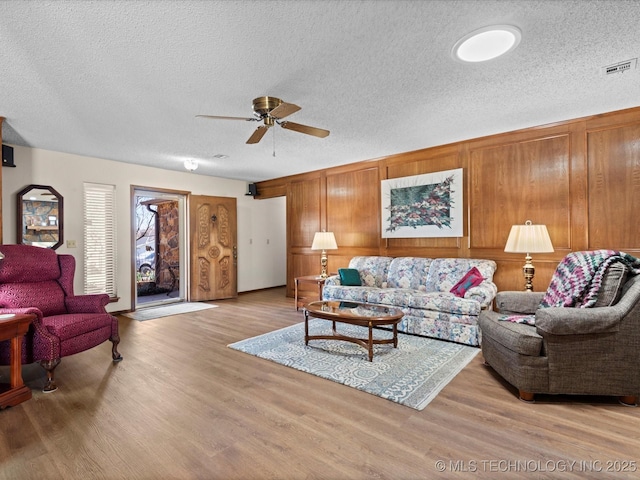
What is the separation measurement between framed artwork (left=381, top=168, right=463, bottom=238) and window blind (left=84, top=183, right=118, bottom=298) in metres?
4.45

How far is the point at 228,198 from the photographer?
6.71 metres

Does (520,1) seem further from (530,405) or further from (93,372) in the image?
(93,372)

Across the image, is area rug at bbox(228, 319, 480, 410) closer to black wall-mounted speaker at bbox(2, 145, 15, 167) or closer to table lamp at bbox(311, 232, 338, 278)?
table lamp at bbox(311, 232, 338, 278)

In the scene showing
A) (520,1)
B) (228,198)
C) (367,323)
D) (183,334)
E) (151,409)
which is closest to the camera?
(520,1)

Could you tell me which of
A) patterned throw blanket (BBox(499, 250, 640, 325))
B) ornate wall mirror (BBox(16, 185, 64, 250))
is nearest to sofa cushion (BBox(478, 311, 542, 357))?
patterned throw blanket (BBox(499, 250, 640, 325))

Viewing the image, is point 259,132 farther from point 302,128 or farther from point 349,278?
point 349,278

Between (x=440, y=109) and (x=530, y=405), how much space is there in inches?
108

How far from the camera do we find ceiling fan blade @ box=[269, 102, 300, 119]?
8.09ft

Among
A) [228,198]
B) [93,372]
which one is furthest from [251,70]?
[228,198]

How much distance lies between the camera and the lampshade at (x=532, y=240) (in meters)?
3.46

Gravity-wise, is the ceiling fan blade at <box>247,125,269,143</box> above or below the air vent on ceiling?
below

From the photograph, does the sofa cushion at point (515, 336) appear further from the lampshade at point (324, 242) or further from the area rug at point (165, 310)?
the area rug at point (165, 310)

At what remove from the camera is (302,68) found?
95.4 inches

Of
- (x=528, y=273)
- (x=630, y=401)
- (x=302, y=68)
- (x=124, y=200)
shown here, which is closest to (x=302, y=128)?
(x=302, y=68)
